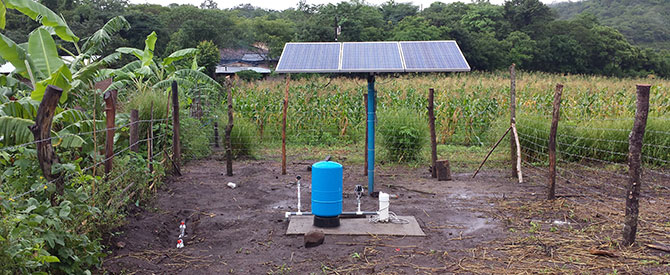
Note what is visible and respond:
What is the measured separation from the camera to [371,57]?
7.72m

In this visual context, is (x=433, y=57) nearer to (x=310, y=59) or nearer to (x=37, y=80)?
(x=310, y=59)

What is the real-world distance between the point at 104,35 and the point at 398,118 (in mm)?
6817

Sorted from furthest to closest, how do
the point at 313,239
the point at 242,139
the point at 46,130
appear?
the point at 242,139 → the point at 313,239 → the point at 46,130

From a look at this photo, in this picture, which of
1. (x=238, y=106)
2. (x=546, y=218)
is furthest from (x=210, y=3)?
(x=546, y=218)

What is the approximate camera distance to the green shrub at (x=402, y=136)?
1056 centimetres

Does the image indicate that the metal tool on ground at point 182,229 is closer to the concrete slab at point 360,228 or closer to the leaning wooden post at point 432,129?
the concrete slab at point 360,228

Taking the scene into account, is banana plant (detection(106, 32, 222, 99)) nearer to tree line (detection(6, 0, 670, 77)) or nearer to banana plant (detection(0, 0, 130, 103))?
banana plant (detection(0, 0, 130, 103))

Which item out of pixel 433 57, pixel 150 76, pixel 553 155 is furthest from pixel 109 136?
pixel 150 76

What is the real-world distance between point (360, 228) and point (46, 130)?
3597 mm

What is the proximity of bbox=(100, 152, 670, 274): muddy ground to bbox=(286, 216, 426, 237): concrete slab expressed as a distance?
0.34ft

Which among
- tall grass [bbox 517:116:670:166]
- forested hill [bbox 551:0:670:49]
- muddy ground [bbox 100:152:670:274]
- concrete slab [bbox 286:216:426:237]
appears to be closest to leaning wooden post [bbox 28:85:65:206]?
muddy ground [bbox 100:152:670:274]

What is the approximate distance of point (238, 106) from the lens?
47.4 feet

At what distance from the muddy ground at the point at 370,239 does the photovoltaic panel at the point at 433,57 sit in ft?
6.81

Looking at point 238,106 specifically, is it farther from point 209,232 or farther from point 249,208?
point 209,232
